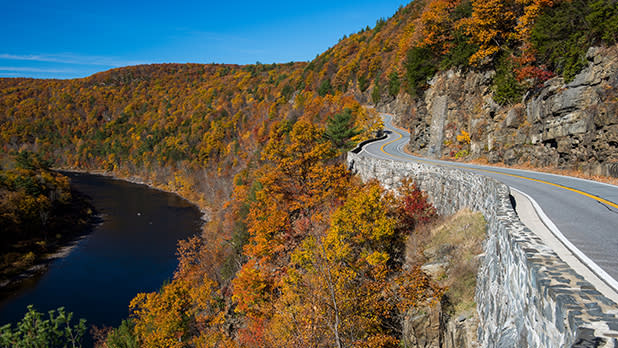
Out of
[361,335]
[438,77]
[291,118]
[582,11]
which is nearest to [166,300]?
[361,335]

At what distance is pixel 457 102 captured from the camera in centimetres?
2970

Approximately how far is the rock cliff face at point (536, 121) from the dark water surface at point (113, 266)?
4323cm

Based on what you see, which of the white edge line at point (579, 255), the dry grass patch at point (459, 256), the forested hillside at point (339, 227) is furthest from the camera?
the forested hillside at point (339, 227)

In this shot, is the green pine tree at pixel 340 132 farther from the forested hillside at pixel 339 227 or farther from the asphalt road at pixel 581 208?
the asphalt road at pixel 581 208

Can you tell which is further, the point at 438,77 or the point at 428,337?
the point at 438,77

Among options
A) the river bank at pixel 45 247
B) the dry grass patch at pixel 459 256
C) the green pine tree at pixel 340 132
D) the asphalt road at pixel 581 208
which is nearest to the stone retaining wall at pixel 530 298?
the dry grass patch at pixel 459 256

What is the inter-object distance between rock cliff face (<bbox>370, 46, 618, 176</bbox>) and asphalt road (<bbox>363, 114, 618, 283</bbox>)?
236 centimetres

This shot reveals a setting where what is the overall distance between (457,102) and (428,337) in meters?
25.2

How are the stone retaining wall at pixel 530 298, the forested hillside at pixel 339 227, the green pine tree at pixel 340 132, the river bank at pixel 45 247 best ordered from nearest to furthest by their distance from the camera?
the stone retaining wall at pixel 530 298 < the forested hillside at pixel 339 227 < the green pine tree at pixel 340 132 < the river bank at pixel 45 247

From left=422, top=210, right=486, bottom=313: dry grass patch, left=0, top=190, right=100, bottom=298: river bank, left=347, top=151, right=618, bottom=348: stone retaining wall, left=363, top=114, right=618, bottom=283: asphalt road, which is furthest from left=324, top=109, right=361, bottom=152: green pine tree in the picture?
left=0, top=190, right=100, bottom=298: river bank

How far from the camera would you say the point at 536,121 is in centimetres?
2061

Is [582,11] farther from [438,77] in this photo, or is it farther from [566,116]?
[438,77]

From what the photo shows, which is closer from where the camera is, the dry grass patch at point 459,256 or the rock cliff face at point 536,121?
the dry grass patch at point 459,256

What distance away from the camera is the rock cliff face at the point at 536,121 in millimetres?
16047
